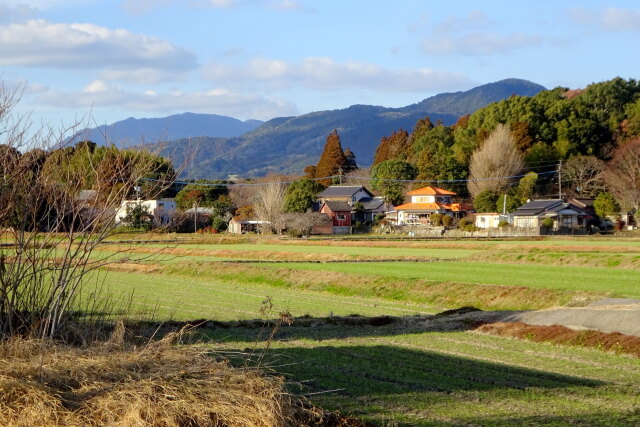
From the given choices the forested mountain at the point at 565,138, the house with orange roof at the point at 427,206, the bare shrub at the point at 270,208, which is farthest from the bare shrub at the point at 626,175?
the bare shrub at the point at 270,208

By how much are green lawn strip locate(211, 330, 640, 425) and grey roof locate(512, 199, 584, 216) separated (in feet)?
199

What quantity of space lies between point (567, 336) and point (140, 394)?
10754mm

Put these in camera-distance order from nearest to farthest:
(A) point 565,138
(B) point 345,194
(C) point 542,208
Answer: (C) point 542,208, (A) point 565,138, (B) point 345,194

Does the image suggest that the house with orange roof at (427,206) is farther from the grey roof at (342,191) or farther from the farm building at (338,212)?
the grey roof at (342,191)

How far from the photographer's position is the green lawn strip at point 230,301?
2195cm

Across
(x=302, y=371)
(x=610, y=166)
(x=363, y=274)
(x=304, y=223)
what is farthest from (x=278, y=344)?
(x=610, y=166)

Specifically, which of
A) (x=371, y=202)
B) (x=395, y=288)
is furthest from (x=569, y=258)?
(x=371, y=202)

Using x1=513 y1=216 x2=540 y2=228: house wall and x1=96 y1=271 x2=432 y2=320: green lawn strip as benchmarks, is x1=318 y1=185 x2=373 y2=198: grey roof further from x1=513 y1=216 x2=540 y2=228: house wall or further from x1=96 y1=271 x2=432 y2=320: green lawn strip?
x1=96 y1=271 x2=432 y2=320: green lawn strip

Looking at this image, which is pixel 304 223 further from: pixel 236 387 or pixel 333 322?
pixel 236 387

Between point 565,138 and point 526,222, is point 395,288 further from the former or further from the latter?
point 565,138

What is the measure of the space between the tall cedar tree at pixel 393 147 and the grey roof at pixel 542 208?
41.2 m

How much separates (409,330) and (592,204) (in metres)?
69.0

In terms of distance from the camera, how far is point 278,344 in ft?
49.5

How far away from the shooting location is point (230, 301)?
83.1 feet
